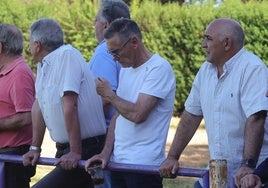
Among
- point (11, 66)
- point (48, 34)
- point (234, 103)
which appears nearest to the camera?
point (234, 103)

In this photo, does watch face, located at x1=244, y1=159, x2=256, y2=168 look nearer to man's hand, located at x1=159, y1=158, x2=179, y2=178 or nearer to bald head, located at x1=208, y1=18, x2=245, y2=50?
man's hand, located at x1=159, y1=158, x2=179, y2=178

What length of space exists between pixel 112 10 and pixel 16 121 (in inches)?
41.0

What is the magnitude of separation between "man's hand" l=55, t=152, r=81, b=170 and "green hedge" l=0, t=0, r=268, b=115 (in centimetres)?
1031

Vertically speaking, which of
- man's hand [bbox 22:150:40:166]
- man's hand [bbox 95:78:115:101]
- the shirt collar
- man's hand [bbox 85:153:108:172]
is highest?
man's hand [bbox 95:78:115:101]

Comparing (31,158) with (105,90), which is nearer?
(105,90)

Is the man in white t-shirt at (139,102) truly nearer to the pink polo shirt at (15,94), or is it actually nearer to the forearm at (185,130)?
the forearm at (185,130)

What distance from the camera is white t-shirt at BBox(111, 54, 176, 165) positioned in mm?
4691

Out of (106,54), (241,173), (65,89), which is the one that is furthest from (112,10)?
(241,173)

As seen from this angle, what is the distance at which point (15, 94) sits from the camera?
5293 mm

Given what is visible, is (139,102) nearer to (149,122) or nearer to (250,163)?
(149,122)

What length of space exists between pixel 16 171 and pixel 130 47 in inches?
53.7

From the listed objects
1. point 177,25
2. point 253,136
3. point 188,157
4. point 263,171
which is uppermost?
point 253,136

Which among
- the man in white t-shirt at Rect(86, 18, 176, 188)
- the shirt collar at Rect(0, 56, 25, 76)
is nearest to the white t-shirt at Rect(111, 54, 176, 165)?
the man in white t-shirt at Rect(86, 18, 176, 188)

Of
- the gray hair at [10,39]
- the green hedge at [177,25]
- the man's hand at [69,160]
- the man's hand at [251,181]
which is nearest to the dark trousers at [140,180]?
the man's hand at [69,160]
